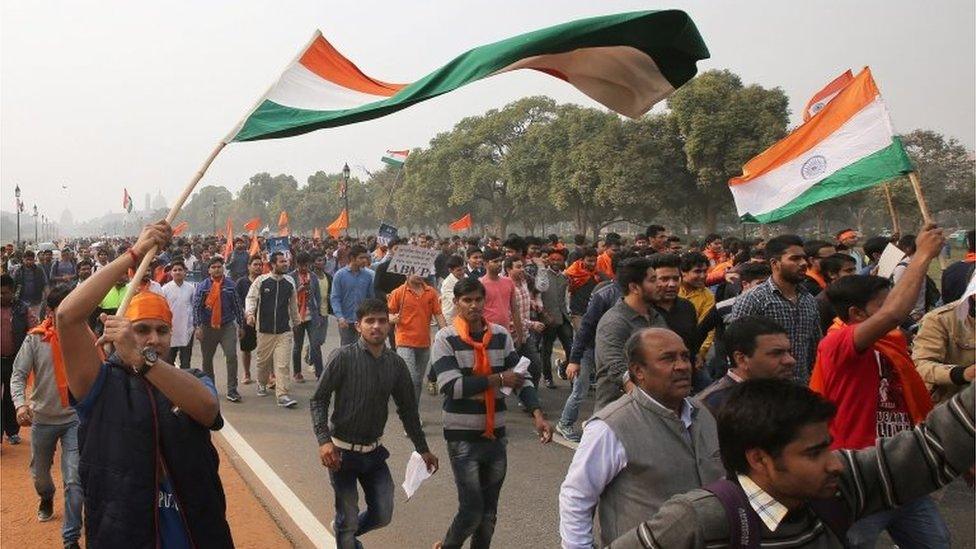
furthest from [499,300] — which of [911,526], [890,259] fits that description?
[911,526]

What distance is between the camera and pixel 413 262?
8656 mm

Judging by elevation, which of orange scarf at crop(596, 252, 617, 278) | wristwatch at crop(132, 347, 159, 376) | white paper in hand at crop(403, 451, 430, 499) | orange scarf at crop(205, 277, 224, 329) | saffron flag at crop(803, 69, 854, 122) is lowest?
white paper in hand at crop(403, 451, 430, 499)

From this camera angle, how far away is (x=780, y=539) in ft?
6.30

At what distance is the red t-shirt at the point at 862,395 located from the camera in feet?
12.1

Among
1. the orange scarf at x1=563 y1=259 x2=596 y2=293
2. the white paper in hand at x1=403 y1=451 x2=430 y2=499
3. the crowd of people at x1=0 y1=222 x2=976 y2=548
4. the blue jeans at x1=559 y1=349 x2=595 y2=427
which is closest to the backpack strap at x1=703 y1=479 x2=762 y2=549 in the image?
the crowd of people at x1=0 y1=222 x2=976 y2=548

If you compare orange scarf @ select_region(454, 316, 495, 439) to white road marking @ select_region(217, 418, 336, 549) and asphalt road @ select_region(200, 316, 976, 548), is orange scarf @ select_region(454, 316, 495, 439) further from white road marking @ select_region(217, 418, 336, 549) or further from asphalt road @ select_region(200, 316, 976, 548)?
white road marking @ select_region(217, 418, 336, 549)

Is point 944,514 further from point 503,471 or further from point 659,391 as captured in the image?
point 659,391

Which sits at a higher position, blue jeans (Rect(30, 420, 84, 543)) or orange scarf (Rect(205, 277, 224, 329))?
orange scarf (Rect(205, 277, 224, 329))

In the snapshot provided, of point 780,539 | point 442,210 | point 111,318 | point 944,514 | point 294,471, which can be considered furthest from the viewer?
point 442,210

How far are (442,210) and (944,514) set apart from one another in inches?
2275

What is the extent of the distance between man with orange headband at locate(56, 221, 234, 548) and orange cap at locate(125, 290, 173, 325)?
20 cm

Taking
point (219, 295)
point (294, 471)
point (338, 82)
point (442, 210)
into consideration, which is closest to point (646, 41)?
point (338, 82)

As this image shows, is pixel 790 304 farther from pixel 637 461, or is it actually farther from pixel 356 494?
pixel 356 494

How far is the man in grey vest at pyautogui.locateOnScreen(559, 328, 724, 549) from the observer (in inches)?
106
